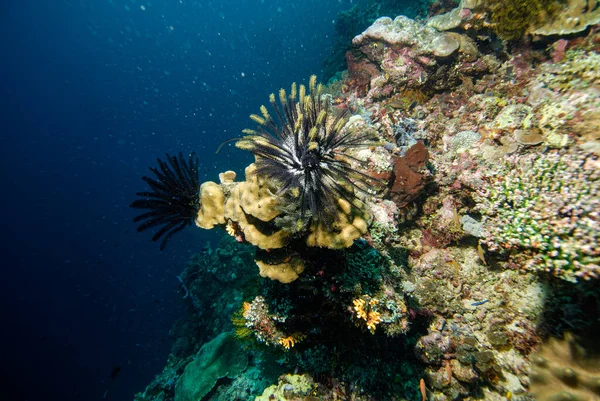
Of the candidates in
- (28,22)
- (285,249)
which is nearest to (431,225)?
(285,249)

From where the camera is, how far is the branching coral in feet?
11.2

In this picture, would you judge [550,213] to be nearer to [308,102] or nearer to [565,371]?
[565,371]

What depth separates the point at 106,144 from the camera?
268ft

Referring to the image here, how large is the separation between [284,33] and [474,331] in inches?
5193

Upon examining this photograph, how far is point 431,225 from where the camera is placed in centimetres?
579

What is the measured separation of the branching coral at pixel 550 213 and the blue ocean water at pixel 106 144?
17.6 metres

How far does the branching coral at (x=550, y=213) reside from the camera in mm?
3418

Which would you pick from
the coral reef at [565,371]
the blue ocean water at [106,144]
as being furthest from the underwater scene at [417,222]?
the blue ocean water at [106,144]

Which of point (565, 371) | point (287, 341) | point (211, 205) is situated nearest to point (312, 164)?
point (211, 205)

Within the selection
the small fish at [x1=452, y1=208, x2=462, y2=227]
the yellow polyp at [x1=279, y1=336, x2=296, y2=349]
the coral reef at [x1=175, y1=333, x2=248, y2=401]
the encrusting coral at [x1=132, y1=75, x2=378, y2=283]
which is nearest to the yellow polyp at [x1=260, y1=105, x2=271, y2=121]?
the encrusting coral at [x1=132, y1=75, x2=378, y2=283]

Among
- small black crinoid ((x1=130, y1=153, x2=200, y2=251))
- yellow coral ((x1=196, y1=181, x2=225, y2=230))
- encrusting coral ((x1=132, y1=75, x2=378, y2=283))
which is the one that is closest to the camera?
encrusting coral ((x1=132, y1=75, x2=378, y2=283))

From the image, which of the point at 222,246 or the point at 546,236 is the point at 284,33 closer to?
the point at 222,246

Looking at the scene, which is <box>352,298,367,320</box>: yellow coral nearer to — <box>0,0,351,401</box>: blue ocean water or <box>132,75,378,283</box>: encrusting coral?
<box>132,75,378,283</box>: encrusting coral

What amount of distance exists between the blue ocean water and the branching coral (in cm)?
1759
